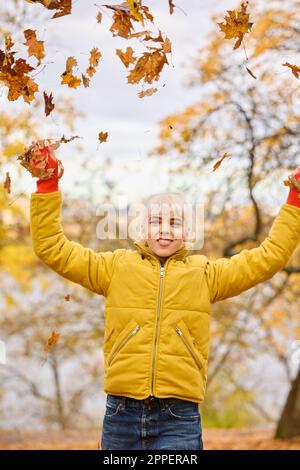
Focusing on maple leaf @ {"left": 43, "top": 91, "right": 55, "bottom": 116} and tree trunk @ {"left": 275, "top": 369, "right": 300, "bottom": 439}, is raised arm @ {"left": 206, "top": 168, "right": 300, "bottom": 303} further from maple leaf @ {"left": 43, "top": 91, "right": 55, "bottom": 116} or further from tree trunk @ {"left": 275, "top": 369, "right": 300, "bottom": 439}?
tree trunk @ {"left": 275, "top": 369, "right": 300, "bottom": 439}

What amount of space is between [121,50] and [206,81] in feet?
16.5

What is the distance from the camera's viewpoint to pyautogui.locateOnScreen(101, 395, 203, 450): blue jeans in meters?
2.86

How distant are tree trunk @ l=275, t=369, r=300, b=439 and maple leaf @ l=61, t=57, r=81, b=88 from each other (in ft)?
19.6

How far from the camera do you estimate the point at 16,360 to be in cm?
1459

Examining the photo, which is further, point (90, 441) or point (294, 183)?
point (90, 441)


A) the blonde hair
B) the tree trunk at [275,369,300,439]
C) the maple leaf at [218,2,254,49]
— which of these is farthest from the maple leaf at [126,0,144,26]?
the tree trunk at [275,369,300,439]

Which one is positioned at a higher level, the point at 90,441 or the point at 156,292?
the point at 156,292

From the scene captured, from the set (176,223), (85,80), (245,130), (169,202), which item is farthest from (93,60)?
(245,130)

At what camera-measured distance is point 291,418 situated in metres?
8.26

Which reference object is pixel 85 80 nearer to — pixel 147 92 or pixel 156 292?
pixel 147 92

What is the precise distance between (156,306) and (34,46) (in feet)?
4.49

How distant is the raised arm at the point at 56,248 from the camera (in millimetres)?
3014

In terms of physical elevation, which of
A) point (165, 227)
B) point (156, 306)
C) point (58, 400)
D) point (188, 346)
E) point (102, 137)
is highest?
point (102, 137)

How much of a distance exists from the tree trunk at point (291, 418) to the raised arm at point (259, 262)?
18.4ft
